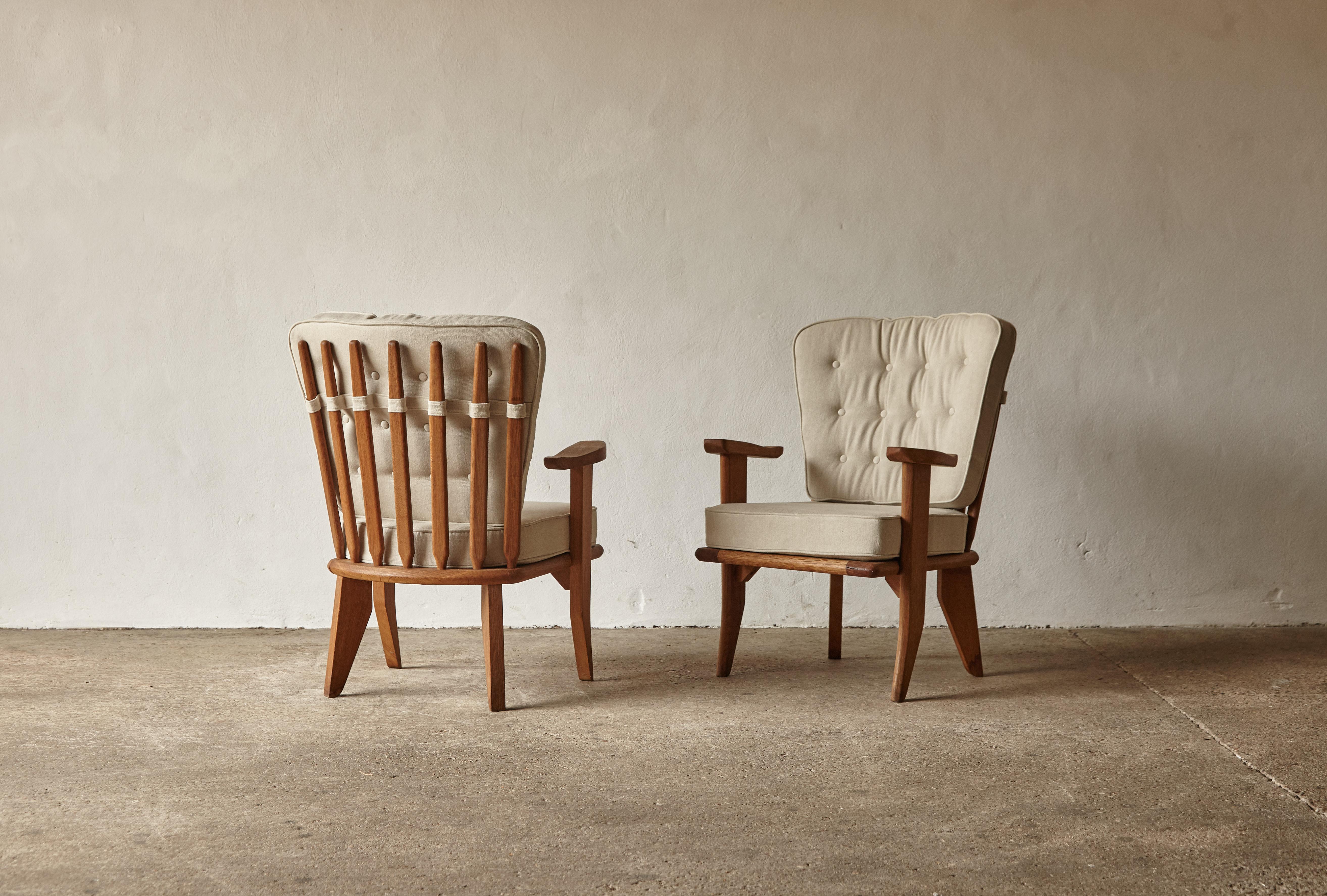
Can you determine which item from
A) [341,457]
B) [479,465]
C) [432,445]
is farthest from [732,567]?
→ [341,457]

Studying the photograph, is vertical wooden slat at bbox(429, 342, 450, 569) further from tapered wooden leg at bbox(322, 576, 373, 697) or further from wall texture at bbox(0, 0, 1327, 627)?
wall texture at bbox(0, 0, 1327, 627)

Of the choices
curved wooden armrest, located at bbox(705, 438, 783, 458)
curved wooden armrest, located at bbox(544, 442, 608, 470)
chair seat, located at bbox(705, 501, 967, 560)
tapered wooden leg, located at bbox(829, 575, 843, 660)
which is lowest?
tapered wooden leg, located at bbox(829, 575, 843, 660)

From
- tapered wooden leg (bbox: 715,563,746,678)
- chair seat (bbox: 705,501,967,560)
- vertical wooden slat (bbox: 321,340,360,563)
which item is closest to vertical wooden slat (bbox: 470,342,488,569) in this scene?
vertical wooden slat (bbox: 321,340,360,563)

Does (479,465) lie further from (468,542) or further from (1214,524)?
(1214,524)

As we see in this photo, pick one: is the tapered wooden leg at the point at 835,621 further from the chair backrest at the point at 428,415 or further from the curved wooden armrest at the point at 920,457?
the chair backrest at the point at 428,415

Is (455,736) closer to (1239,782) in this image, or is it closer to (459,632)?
(459,632)

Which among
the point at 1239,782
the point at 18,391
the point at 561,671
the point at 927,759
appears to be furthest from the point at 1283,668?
A: the point at 18,391

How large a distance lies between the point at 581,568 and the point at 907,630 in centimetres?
88

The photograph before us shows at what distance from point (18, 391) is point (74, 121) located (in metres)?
1.00

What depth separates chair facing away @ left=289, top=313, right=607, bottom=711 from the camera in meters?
2.44

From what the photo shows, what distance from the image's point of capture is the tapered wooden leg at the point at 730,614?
2939mm

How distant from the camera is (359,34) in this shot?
146 inches

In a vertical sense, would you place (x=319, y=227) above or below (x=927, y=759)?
above

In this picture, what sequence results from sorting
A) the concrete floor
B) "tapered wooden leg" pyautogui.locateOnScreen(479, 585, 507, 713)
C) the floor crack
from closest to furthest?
the concrete floor, the floor crack, "tapered wooden leg" pyautogui.locateOnScreen(479, 585, 507, 713)
